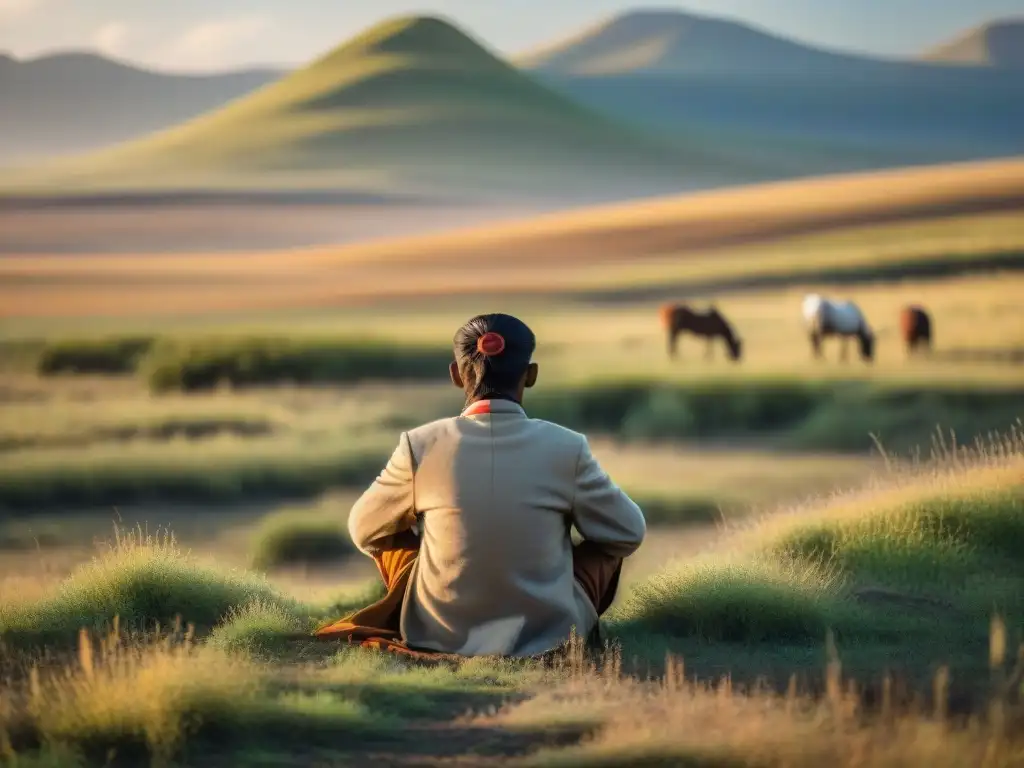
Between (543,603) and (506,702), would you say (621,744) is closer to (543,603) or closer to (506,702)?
(506,702)

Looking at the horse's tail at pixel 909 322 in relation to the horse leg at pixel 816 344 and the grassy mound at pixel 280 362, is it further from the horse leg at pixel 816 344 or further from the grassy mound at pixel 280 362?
the grassy mound at pixel 280 362

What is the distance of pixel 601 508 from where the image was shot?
5.17 m

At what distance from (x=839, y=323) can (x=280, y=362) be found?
7869mm

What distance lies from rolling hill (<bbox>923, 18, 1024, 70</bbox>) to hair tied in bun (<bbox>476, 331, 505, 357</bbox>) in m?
83.5

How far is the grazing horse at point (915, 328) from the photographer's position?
22.6 metres

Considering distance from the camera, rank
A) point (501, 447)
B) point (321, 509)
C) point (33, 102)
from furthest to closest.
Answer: point (33, 102) → point (321, 509) → point (501, 447)

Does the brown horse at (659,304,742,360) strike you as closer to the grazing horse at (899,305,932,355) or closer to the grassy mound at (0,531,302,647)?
the grazing horse at (899,305,932,355)

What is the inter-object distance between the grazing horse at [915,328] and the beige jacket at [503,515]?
18123mm

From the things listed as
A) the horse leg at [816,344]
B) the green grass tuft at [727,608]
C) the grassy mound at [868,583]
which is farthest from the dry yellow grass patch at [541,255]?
the green grass tuft at [727,608]

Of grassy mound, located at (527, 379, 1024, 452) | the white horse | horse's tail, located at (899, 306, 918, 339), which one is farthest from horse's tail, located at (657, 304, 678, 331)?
grassy mound, located at (527, 379, 1024, 452)

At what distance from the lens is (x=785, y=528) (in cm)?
785

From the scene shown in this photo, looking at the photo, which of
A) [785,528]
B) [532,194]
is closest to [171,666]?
[785,528]

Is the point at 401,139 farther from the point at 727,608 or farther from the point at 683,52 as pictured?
the point at 727,608

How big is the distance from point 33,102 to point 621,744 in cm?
7390
